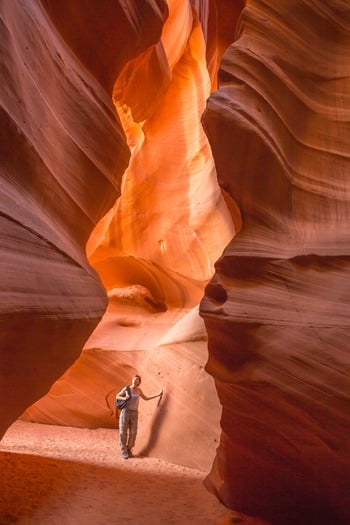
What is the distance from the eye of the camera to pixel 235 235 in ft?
15.9

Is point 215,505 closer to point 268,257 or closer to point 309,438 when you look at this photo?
point 309,438

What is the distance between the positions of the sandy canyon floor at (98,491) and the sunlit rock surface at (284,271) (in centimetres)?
39

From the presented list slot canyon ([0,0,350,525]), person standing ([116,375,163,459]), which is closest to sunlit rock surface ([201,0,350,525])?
slot canyon ([0,0,350,525])

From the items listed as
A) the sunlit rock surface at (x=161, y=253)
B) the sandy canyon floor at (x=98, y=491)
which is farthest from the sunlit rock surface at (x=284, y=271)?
the sunlit rock surface at (x=161, y=253)

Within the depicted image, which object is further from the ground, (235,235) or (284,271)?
(235,235)

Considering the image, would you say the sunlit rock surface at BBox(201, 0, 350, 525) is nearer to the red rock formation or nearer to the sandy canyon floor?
the sandy canyon floor

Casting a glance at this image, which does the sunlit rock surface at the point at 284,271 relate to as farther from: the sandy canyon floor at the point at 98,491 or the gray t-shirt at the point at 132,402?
the gray t-shirt at the point at 132,402

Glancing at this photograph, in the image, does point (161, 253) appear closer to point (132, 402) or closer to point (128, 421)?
point (132, 402)

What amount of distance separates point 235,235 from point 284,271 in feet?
2.32

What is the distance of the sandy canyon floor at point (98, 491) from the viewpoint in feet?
13.7

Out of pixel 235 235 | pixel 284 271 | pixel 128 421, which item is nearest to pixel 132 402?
pixel 128 421

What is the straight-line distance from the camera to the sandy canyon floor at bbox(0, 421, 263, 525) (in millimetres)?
4180

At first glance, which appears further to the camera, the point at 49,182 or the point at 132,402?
the point at 132,402

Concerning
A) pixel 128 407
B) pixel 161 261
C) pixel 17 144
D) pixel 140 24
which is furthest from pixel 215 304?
pixel 161 261
